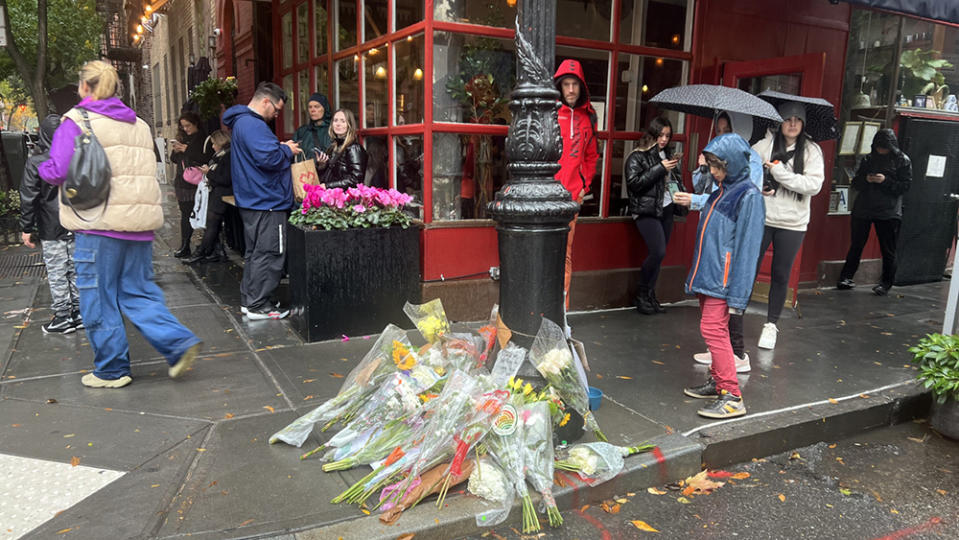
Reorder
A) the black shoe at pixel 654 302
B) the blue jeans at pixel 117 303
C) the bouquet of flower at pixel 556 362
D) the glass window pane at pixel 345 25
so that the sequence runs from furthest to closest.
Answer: the glass window pane at pixel 345 25 < the black shoe at pixel 654 302 < the blue jeans at pixel 117 303 < the bouquet of flower at pixel 556 362

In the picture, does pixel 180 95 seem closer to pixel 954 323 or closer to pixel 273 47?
pixel 273 47

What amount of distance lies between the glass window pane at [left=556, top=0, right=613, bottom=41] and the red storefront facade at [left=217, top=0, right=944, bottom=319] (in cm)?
1

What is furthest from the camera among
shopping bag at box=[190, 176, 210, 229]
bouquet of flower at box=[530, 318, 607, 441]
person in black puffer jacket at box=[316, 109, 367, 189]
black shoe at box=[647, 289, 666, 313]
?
shopping bag at box=[190, 176, 210, 229]

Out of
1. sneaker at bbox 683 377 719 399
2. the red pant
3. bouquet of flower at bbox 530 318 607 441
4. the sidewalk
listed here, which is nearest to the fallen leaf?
the sidewalk

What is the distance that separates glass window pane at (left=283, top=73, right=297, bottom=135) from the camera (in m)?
9.29

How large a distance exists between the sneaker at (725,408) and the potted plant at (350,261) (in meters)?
2.67

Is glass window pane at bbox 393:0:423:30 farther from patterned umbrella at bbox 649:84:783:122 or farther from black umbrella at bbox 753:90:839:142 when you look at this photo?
black umbrella at bbox 753:90:839:142

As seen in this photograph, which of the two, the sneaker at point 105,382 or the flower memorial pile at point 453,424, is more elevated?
the flower memorial pile at point 453,424

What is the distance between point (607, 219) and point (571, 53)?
5.47ft

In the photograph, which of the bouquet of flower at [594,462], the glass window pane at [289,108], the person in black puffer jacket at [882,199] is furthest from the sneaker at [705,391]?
the glass window pane at [289,108]

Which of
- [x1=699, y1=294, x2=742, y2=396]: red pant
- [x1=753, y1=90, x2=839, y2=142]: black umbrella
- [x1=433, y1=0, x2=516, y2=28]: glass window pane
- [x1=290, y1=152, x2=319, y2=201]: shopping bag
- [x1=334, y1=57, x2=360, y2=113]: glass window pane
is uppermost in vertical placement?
[x1=433, y1=0, x2=516, y2=28]: glass window pane

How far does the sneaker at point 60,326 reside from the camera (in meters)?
5.48

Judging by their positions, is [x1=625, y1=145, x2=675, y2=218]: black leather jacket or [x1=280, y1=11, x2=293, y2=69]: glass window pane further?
[x1=280, y1=11, x2=293, y2=69]: glass window pane

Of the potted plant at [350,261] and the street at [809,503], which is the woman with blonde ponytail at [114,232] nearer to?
the potted plant at [350,261]
